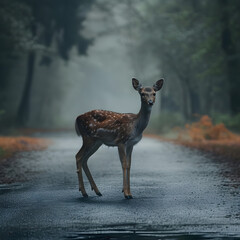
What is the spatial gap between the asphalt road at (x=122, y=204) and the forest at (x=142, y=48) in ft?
59.0

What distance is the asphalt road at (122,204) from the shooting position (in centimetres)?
761

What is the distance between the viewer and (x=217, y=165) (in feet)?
54.8

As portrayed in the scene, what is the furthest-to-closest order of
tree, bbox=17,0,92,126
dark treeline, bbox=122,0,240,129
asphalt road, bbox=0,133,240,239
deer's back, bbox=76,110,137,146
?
tree, bbox=17,0,92,126 < dark treeline, bbox=122,0,240,129 < deer's back, bbox=76,110,137,146 < asphalt road, bbox=0,133,240,239

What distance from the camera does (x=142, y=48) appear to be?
50875mm

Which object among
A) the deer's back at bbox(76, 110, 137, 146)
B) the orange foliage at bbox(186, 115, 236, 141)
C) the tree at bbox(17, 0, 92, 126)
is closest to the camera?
the deer's back at bbox(76, 110, 137, 146)

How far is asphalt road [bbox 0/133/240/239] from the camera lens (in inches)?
299

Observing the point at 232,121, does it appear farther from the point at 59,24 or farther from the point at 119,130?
the point at 119,130

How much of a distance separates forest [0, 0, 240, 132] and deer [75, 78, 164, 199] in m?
21.6

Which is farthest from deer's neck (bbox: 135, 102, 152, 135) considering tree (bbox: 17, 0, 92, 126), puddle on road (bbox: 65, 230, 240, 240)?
tree (bbox: 17, 0, 92, 126)

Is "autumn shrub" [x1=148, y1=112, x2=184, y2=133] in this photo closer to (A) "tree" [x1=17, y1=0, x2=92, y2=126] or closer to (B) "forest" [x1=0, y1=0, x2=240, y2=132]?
(B) "forest" [x1=0, y1=0, x2=240, y2=132]

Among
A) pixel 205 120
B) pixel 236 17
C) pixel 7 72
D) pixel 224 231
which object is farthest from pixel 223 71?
pixel 224 231

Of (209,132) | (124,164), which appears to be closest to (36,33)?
(209,132)

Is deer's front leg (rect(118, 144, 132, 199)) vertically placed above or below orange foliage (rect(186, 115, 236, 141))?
below

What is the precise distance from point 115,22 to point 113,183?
46.8 m
